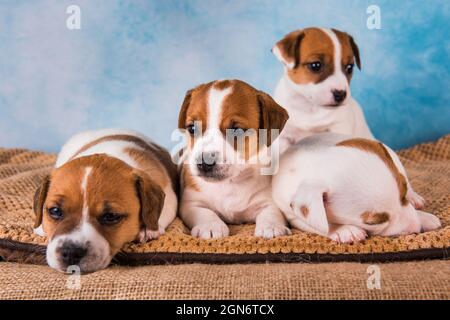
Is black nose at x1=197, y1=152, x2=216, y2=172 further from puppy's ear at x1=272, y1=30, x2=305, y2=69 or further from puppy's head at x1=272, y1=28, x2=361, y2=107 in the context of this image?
puppy's ear at x1=272, y1=30, x2=305, y2=69

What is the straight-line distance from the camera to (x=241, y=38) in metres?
6.27

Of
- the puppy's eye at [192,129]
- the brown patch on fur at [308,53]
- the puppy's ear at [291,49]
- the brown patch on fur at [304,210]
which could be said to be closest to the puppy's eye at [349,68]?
the brown patch on fur at [308,53]

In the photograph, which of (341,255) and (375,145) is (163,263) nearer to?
(341,255)

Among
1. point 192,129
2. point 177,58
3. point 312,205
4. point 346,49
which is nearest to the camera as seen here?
point 312,205

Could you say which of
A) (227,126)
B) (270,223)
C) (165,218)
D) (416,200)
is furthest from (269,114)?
(416,200)

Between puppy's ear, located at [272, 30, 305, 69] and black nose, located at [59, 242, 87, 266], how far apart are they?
230 cm

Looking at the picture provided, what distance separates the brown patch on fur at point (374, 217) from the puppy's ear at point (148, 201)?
3.71 ft

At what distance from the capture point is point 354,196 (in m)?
3.47

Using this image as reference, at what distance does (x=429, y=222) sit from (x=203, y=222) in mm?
1350

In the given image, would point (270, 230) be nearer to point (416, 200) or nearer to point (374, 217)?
point (374, 217)

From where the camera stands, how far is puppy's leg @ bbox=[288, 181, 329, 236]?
3.32 m

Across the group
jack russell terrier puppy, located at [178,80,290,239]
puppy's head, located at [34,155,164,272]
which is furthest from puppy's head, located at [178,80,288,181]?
puppy's head, located at [34,155,164,272]
